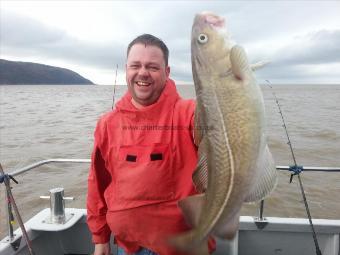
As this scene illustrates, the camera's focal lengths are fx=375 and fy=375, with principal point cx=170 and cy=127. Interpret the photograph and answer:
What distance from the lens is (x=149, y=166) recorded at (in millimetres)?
2889

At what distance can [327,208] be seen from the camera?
32.4ft

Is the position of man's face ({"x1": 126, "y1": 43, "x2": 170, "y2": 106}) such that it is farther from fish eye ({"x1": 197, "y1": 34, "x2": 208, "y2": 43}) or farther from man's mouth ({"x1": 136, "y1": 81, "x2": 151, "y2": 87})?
fish eye ({"x1": 197, "y1": 34, "x2": 208, "y2": 43})

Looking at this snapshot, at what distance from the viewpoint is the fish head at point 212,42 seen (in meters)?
1.96

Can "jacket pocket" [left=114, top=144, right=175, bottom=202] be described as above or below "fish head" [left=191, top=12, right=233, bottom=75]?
below

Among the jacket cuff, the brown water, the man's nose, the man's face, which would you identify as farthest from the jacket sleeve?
the brown water

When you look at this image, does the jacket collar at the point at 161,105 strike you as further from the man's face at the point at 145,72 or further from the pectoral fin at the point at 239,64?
the pectoral fin at the point at 239,64

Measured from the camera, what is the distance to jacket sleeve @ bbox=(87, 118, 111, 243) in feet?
10.9

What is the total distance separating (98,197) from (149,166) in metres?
0.79

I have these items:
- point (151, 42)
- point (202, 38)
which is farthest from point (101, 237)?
point (202, 38)

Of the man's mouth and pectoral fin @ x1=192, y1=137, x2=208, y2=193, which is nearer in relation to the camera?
pectoral fin @ x1=192, y1=137, x2=208, y2=193

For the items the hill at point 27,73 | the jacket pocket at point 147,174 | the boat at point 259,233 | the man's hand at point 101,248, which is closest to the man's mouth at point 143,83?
the jacket pocket at point 147,174

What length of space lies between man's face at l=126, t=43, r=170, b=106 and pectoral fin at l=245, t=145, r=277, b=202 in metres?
1.29

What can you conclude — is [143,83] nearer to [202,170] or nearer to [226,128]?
[202,170]

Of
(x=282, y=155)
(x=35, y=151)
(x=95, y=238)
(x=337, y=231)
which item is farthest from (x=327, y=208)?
(x=35, y=151)
